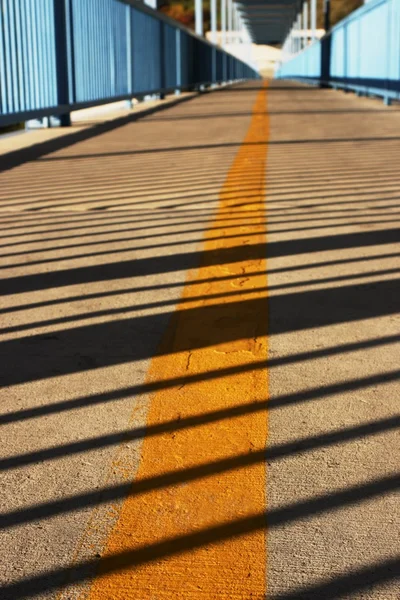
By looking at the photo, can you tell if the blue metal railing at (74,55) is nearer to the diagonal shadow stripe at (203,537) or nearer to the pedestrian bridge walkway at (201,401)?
the pedestrian bridge walkway at (201,401)

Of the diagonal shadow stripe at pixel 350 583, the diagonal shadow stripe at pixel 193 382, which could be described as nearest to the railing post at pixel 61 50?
the diagonal shadow stripe at pixel 193 382

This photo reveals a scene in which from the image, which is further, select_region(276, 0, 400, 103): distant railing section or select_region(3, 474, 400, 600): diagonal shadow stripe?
select_region(276, 0, 400, 103): distant railing section

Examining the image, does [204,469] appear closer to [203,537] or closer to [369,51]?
[203,537]

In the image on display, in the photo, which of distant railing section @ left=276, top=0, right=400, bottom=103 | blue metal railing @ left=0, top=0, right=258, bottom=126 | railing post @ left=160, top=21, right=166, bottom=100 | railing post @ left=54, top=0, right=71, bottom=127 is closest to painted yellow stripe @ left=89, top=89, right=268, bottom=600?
blue metal railing @ left=0, top=0, right=258, bottom=126

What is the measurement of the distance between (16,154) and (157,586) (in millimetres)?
10249

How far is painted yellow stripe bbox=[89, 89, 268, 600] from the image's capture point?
1853mm

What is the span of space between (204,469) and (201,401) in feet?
1.65

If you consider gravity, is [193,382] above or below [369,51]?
below

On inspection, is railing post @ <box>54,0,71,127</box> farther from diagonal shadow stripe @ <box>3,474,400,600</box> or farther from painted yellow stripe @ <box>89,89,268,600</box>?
diagonal shadow stripe @ <box>3,474,400,600</box>

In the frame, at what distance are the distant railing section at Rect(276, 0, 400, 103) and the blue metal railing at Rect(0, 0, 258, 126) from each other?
542cm

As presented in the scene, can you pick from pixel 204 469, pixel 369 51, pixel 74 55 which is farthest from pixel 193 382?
pixel 369 51

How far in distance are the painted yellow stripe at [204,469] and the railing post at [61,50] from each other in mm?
11559

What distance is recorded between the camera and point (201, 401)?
9.39 feet

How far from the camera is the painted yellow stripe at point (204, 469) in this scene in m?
1.85
